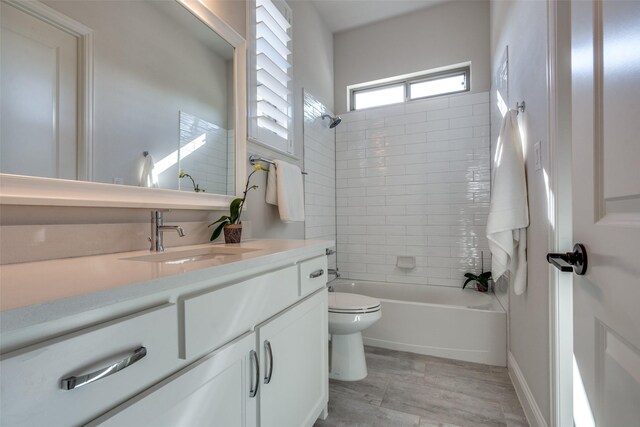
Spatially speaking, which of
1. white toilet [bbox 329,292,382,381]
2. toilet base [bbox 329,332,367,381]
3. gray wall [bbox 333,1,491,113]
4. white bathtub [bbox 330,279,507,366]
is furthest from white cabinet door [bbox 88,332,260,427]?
gray wall [bbox 333,1,491,113]

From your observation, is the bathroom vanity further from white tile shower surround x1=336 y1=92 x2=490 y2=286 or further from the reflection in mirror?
white tile shower surround x1=336 y1=92 x2=490 y2=286

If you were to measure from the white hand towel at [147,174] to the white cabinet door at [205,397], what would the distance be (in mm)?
746

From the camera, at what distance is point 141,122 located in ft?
3.96

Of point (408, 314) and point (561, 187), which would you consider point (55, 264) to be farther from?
point (408, 314)

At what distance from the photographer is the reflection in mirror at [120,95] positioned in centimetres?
86

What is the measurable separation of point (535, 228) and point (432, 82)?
213cm

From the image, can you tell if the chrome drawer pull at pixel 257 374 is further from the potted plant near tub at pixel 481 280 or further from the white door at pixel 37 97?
the potted plant near tub at pixel 481 280

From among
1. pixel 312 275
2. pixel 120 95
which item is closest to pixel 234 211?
pixel 312 275

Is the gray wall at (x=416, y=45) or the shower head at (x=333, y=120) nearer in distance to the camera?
the gray wall at (x=416, y=45)

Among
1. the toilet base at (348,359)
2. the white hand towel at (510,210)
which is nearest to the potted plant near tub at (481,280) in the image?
the white hand towel at (510,210)

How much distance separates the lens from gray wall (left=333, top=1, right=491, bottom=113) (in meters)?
2.79

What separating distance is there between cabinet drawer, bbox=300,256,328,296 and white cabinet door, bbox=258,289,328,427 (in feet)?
0.15

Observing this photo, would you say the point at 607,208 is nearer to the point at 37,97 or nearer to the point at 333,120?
the point at 37,97

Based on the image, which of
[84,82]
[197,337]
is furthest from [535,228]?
[84,82]
